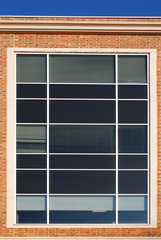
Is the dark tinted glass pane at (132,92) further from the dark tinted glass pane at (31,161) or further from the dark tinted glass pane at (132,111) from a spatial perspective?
the dark tinted glass pane at (31,161)

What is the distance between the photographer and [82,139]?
38.5ft

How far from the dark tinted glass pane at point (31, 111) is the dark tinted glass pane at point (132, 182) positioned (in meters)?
4.18

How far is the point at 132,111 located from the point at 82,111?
7.06 feet

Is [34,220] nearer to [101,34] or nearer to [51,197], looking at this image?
[51,197]

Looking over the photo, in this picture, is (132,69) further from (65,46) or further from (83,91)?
→ (65,46)

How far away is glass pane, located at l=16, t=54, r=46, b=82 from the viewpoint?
11797 mm

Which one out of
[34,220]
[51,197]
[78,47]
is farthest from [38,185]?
[78,47]

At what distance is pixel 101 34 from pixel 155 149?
5.45 metres

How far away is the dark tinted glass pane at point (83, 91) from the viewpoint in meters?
11.8

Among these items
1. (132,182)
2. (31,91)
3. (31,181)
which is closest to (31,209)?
(31,181)

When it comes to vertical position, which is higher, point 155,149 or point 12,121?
point 12,121

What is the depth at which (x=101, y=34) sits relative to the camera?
11.8m

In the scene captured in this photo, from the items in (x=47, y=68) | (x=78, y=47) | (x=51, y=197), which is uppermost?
(x=78, y=47)

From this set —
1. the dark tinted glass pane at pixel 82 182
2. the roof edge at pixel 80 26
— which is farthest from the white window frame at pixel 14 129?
the dark tinted glass pane at pixel 82 182
